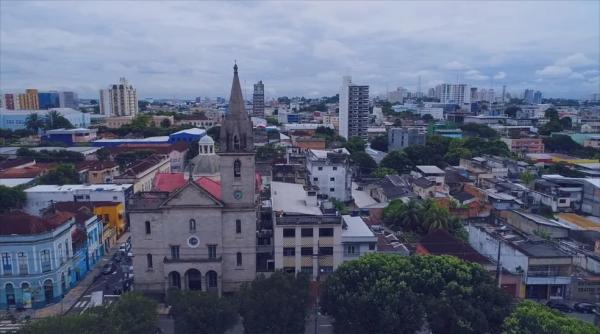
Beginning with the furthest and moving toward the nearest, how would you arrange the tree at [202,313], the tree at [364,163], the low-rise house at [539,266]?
the tree at [364,163] < the low-rise house at [539,266] < the tree at [202,313]

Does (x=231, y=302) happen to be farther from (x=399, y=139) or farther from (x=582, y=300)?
(x=399, y=139)

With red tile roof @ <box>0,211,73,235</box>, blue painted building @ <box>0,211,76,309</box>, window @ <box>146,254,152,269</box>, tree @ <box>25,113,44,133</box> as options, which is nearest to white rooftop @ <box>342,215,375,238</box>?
window @ <box>146,254,152,269</box>

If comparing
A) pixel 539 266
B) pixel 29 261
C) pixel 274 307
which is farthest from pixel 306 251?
pixel 29 261

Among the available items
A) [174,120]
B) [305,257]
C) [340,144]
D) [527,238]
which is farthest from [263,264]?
[174,120]

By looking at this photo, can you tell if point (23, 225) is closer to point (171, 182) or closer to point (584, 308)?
point (171, 182)

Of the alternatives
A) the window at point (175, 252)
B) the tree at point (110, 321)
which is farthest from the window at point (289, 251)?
the tree at point (110, 321)

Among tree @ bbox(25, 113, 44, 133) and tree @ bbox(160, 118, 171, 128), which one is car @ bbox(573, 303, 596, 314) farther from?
tree @ bbox(25, 113, 44, 133)

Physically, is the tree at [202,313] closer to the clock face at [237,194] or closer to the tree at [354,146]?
the clock face at [237,194]
